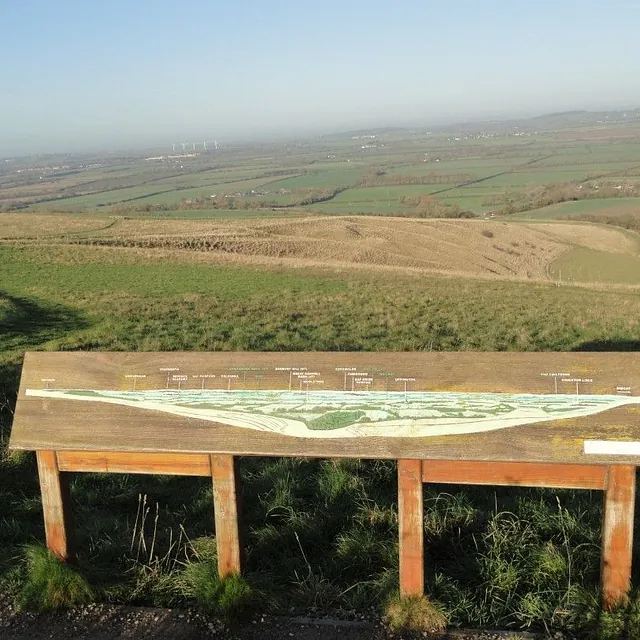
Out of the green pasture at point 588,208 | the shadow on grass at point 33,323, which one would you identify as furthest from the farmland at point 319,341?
the green pasture at point 588,208

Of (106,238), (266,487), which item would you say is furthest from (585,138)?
(266,487)

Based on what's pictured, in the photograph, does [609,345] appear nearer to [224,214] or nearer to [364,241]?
[364,241]

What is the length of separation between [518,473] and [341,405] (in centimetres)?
98

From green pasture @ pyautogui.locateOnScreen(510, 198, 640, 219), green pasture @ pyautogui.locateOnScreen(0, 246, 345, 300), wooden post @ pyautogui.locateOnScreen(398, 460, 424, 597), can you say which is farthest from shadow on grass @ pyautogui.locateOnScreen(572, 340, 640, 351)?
green pasture @ pyautogui.locateOnScreen(510, 198, 640, 219)

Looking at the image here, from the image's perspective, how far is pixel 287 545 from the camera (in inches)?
165

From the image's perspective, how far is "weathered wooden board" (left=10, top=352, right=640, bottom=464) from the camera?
3.15 metres

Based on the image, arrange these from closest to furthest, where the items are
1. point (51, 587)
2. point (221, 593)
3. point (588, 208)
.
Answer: point (221, 593)
point (51, 587)
point (588, 208)

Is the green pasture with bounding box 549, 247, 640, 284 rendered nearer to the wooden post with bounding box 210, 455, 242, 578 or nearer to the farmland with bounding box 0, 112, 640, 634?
the farmland with bounding box 0, 112, 640, 634

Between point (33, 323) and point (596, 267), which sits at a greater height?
point (33, 323)

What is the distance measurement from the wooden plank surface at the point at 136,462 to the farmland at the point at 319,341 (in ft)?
2.03

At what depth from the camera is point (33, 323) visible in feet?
44.5

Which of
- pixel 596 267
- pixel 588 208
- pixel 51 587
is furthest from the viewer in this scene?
pixel 588 208

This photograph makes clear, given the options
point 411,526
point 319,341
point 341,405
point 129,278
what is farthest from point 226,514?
point 129,278

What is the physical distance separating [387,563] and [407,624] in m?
0.66
